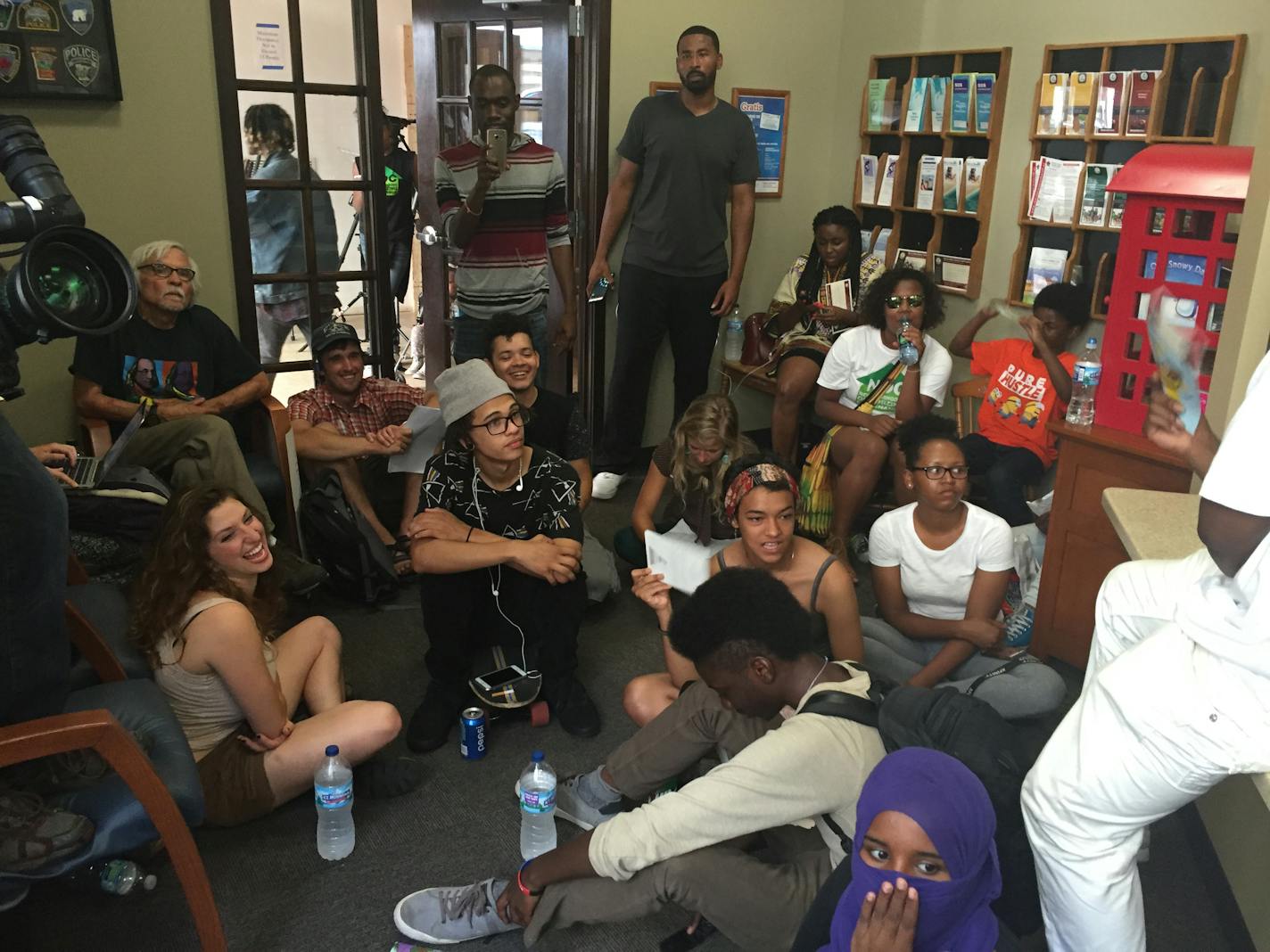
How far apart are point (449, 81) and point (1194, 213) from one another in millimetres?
2947

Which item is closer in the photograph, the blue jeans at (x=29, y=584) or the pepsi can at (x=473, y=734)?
the blue jeans at (x=29, y=584)

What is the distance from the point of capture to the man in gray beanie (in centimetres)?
256

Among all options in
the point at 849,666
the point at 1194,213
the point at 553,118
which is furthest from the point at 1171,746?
the point at 553,118

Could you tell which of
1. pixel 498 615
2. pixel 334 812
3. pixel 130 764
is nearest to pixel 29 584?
pixel 130 764

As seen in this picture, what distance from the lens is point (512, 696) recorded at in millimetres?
2568

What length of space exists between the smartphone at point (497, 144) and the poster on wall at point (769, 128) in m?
1.26

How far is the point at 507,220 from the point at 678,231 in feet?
2.27

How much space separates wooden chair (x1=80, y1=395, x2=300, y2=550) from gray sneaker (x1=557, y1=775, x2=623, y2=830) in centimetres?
143

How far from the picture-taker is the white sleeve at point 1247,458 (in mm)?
1306

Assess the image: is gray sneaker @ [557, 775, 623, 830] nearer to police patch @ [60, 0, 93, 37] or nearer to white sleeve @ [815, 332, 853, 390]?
white sleeve @ [815, 332, 853, 390]

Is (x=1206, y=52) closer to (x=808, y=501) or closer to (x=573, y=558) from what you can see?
(x=808, y=501)

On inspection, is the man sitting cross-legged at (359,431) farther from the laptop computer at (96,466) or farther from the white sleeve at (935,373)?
the white sleeve at (935,373)

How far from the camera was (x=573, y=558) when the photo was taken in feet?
8.45

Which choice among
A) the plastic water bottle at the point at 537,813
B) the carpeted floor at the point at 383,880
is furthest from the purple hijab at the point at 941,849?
the plastic water bottle at the point at 537,813
